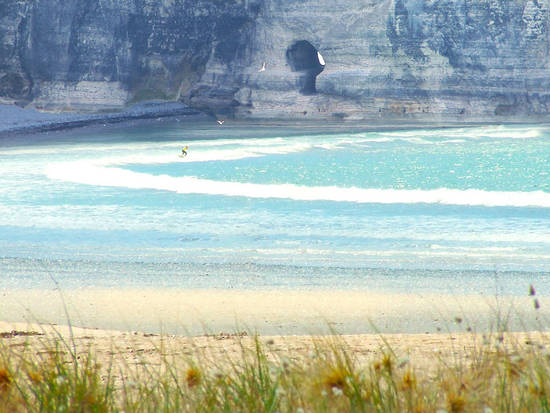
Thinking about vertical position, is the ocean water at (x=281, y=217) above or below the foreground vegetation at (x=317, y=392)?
below

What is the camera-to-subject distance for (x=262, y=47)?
35750 mm

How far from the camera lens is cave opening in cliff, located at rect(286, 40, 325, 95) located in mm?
34750

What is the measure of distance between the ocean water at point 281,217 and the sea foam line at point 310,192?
0.04m

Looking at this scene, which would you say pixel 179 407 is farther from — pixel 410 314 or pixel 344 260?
pixel 344 260

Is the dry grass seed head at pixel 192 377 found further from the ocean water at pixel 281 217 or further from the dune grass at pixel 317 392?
the ocean water at pixel 281 217

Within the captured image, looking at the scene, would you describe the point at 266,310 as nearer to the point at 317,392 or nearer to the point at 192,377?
the point at 192,377

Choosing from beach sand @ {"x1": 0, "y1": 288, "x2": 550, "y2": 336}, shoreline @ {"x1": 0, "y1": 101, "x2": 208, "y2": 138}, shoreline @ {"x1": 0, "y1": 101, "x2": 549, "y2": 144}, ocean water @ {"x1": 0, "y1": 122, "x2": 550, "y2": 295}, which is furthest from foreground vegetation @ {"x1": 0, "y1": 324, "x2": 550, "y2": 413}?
shoreline @ {"x1": 0, "y1": 101, "x2": 208, "y2": 138}

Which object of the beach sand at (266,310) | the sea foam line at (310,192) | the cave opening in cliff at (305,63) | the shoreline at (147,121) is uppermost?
the cave opening in cliff at (305,63)

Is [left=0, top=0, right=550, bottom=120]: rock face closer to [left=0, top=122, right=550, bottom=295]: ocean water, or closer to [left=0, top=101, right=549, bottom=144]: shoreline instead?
[left=0, top=101, right=549, bottom=144]: shoreline

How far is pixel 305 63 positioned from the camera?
35.9m

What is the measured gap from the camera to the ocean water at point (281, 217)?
7695 mm

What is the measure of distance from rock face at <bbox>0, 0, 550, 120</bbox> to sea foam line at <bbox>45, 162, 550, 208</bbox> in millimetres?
18482

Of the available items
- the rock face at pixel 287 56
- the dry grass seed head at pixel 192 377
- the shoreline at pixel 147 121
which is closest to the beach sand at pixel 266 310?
the dry grass seed head at pixel 192 377

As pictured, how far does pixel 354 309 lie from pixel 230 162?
13626 mm
